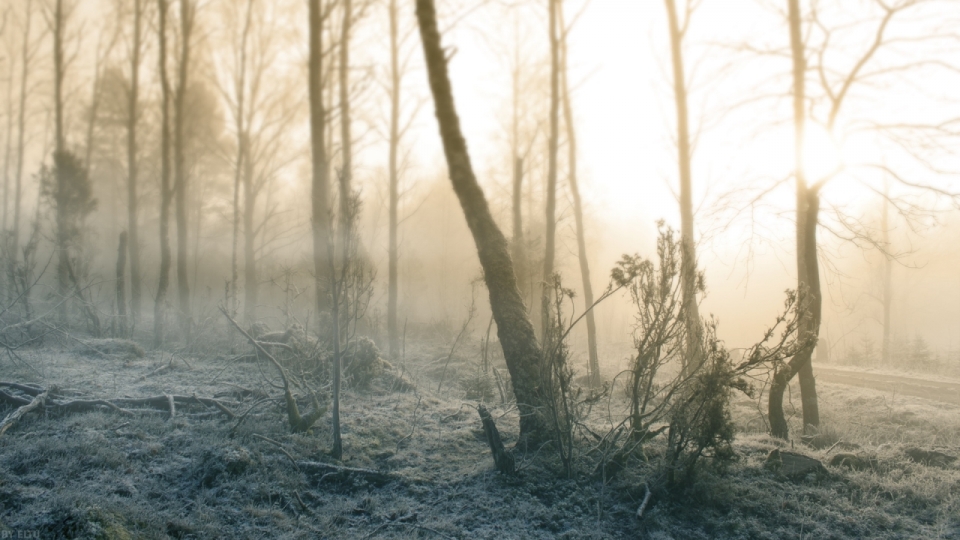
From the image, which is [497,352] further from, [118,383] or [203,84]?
[203,84]

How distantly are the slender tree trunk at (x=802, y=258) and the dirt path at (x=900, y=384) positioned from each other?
462 cm

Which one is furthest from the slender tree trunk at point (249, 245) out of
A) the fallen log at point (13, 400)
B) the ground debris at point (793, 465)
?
the ground debris at point (793, 465)

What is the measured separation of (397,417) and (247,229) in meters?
14.0

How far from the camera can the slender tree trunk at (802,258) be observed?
19.7ft

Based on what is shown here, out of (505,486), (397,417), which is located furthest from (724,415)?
(397,417)

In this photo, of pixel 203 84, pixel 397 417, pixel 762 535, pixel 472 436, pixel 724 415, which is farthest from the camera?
Answer: pixel 203 84

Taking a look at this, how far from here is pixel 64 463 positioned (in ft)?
13.0

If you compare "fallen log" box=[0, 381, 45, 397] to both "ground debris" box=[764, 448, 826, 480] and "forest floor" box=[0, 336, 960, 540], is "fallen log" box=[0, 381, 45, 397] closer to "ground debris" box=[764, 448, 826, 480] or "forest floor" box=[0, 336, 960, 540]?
"forest floor" box=[0, 336, 960, 540]

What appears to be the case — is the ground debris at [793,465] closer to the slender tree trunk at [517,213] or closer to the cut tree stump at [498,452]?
the cut tree stump at [498,452]

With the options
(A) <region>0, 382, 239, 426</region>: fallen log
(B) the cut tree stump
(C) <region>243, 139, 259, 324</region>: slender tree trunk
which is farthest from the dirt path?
(C) <region>243, 139, 259, 324</region>: slender tree trunk

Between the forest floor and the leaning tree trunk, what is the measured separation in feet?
2.28

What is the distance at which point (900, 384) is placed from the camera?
1179 cm

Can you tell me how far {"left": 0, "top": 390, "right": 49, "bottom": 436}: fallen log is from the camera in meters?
4.37

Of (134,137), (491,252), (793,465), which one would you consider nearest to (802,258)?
(793,465)
